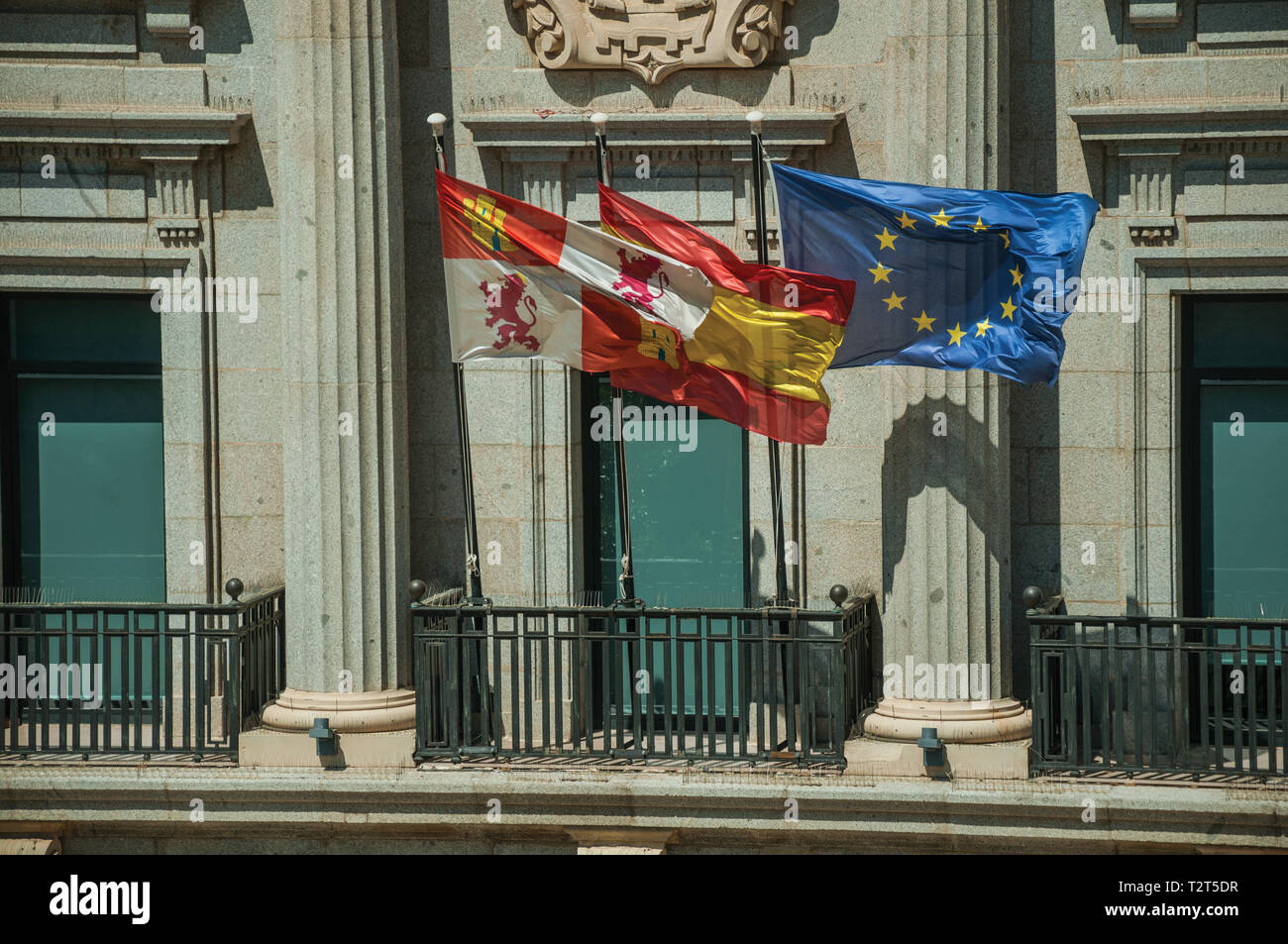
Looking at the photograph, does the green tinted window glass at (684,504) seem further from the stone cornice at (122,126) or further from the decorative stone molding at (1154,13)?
the decorative stone molding at (1154,13)

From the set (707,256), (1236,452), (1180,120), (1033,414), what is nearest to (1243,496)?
(1236,452)

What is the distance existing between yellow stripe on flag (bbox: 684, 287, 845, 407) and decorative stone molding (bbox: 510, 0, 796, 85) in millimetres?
2433

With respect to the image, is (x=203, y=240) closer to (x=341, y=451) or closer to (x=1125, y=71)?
(x=341, y=451)

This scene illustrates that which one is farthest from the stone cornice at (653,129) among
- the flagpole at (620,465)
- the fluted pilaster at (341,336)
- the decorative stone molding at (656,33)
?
the fluted pilaster at (341,336)

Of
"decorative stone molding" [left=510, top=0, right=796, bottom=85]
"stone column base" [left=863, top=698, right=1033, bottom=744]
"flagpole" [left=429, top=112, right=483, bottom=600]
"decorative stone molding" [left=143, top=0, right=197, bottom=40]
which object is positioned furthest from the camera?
"decorative stone molding" [left=143, top=0, right=197, bottom=40]

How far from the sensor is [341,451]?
1359 cm

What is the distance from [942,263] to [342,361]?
495 centimetres

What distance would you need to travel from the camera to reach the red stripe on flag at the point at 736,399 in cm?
1270

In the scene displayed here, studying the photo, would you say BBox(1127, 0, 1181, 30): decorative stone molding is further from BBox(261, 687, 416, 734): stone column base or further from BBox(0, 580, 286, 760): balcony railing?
BBox(0, 580, 286, 760): balcony railing

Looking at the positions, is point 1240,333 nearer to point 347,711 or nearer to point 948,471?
point 948,471

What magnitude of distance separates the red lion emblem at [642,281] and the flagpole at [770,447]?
81 cm

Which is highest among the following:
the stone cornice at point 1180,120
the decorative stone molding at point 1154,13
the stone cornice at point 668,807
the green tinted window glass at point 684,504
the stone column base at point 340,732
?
the decorative stone molding at point 1154,13

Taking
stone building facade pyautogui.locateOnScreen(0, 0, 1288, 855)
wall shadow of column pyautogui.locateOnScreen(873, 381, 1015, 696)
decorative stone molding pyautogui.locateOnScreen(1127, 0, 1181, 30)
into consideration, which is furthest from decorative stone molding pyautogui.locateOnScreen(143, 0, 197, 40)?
decorative stone molding pyautogui.locateOnScreen(1127, 0, 1181, 30)

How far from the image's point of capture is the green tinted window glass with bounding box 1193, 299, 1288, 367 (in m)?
13.7
